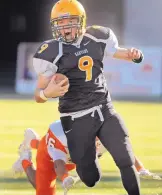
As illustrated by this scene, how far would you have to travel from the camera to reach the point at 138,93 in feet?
53.5

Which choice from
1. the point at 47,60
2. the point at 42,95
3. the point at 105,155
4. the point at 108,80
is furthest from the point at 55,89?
the point at 108,80

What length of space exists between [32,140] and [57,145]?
0.47 m

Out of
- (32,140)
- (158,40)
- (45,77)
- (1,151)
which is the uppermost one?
(45,77)

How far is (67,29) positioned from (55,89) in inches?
18.7

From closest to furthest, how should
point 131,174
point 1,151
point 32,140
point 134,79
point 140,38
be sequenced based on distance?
1. point 131,174
2. point 32,140
3. point 1,151
4. point 134,79
5. point 140,38

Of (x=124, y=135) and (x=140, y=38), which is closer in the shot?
(x=124, y=135)

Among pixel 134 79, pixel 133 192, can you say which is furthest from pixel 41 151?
pixel 134 79

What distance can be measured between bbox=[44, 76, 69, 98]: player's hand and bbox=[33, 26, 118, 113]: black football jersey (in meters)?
0.14

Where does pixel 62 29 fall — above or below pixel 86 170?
above

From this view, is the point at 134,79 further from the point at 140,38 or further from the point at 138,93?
the point at 140,38

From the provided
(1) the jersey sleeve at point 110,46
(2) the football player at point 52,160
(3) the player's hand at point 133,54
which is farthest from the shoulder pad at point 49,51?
(2) the football player at point 52,160

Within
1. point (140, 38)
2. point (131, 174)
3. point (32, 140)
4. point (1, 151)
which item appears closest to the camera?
point (131, 174)

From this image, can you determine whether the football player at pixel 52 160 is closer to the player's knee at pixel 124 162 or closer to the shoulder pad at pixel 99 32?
the player's knee at pixel 124 162

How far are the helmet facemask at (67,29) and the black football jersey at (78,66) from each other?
48 millimetres
